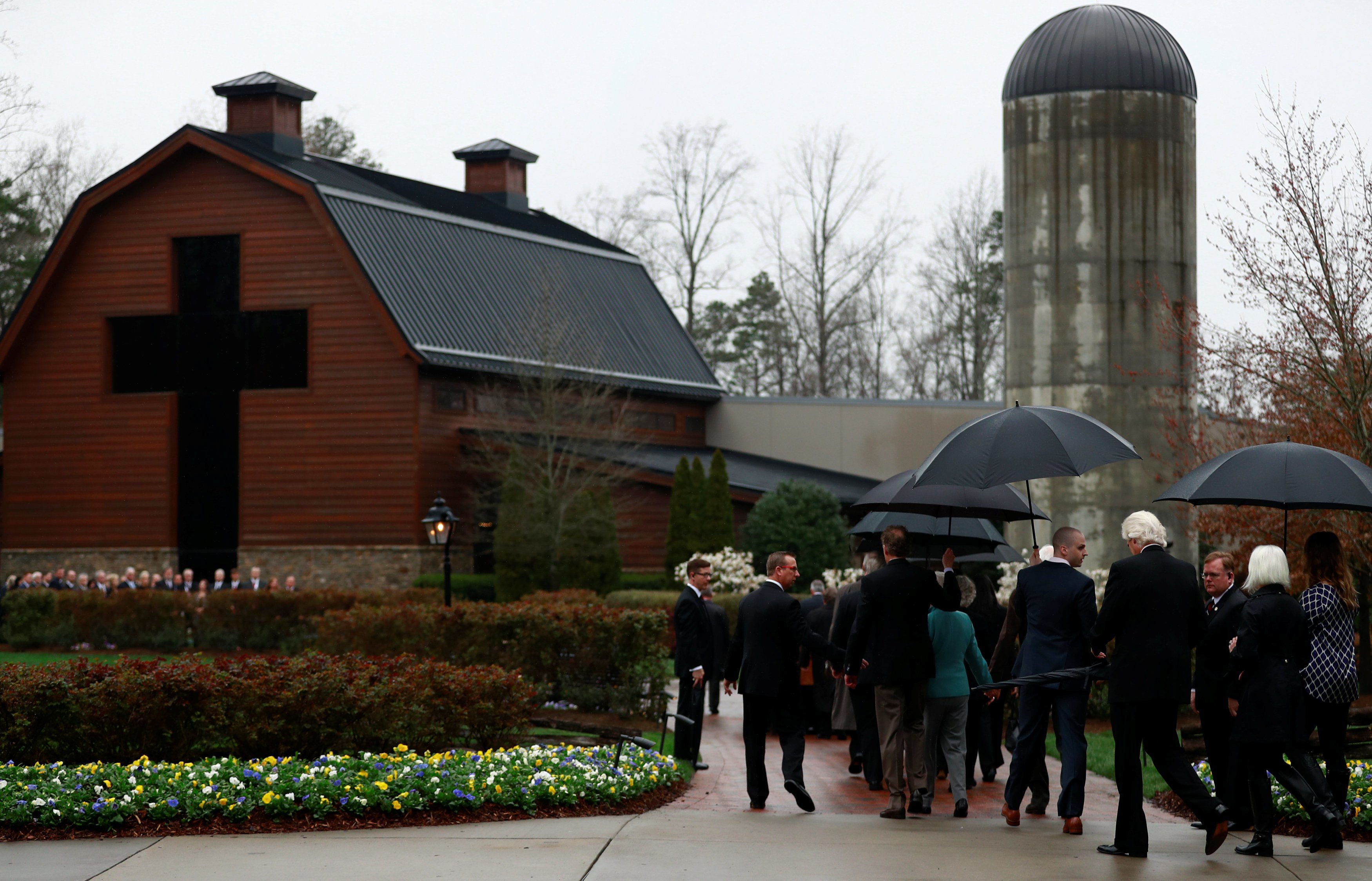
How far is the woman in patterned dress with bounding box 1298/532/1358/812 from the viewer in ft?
28.4

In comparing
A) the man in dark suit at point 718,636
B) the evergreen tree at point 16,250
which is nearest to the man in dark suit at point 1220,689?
the man in dark suit at point 718,636

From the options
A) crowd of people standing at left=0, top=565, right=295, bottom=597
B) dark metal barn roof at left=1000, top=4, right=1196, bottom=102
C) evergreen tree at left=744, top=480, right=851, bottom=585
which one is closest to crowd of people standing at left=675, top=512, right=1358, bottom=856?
dark metal barn roof at left=1000, top=4, right=1196, bottom=102

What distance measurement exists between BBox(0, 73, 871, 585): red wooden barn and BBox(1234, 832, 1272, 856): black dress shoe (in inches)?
994

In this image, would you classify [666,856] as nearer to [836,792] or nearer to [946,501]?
[836,792]

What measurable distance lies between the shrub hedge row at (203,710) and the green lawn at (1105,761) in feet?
16.3

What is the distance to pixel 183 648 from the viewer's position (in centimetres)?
2580

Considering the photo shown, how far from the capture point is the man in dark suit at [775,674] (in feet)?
33.8

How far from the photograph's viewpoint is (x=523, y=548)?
30766mm

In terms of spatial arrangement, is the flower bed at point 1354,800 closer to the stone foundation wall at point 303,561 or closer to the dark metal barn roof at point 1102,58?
the dark metal barn roof at point 1102,58

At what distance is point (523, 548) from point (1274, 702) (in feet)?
76.2

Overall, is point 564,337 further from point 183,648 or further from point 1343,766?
point 1343,766

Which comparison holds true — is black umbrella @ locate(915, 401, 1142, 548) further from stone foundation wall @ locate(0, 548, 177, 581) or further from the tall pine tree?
stone foundation wall @ locate(0, 548, 177, 581)

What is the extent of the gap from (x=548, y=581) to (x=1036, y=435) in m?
21.8

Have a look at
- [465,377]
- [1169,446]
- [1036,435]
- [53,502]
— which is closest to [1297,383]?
[1169,446]
